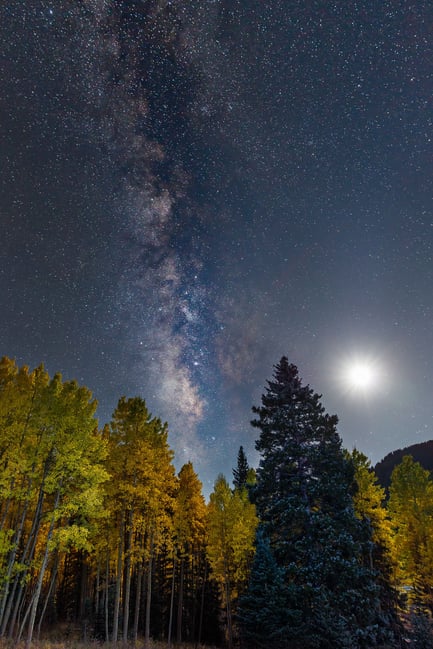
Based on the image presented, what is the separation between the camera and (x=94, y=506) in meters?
15.6

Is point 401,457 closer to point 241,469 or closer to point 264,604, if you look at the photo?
point 241,469

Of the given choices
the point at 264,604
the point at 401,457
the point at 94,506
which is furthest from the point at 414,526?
the point at 401,457

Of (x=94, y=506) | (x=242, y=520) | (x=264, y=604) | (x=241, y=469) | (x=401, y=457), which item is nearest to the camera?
(x=94, y=506)

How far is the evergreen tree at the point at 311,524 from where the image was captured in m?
15.3

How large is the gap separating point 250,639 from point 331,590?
16.3ft

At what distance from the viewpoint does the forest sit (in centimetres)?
1528

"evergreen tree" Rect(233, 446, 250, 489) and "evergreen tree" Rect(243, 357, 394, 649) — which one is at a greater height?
"evergreen tree" Rect(233, 446, 250, 489)

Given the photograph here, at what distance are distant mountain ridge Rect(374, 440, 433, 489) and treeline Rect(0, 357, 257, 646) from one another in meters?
148

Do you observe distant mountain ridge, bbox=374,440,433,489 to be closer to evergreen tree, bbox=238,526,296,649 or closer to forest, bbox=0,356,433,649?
forest, bbox=0,356,433,649

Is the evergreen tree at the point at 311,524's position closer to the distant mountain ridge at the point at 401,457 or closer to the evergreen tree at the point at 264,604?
the evergreen tree at the point at 264,604

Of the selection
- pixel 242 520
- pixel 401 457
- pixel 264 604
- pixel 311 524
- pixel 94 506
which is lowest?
pixel 264 604

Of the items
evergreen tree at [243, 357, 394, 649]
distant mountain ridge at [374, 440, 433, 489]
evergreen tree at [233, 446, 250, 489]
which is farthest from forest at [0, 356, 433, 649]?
distant mountain ridge at [374, 440, 433, 489]

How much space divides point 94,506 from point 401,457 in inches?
7044

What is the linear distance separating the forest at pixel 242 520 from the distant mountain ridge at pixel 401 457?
148 metres
